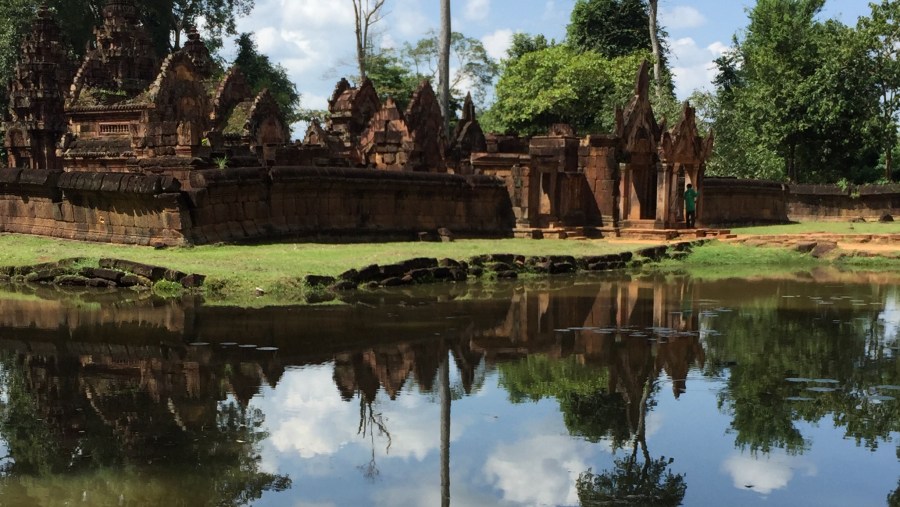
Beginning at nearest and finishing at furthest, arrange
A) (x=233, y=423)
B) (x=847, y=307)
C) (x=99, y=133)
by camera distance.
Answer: (x=233, y=423)
(x=847, y=307)
(x=99, y=133)

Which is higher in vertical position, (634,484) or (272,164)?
(272,164)

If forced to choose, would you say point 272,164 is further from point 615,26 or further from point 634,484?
point 615,26

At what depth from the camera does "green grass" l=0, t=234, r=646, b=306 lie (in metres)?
13.1

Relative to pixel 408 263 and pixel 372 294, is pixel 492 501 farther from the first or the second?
pixel 408 263

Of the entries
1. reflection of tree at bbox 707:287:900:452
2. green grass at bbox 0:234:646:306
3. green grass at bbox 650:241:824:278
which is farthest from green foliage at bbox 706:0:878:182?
reflection of tree at bbox 707:287:900:452

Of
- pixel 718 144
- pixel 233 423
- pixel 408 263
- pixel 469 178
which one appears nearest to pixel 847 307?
pixel 408 263

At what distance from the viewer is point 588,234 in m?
25.4

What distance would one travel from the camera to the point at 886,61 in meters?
38.4

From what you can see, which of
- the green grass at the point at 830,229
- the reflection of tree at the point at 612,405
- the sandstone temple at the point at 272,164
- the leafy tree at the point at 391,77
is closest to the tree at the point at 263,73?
the leafy tree at the point at 391,77

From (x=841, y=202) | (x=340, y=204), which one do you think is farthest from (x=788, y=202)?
(x=340, y=204)

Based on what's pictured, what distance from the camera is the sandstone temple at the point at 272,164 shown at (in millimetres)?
17750

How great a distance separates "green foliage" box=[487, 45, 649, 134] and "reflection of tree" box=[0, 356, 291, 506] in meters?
45.7

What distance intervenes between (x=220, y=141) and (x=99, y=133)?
21.4 feet

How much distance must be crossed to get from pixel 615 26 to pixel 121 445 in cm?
5626
